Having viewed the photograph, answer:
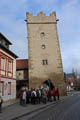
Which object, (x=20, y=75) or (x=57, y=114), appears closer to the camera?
(x=57, y=114)

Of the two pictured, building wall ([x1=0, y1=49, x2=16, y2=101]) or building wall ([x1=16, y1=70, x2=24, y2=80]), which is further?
building wall ([x1=16, y1=70, x2=24, y2=80])

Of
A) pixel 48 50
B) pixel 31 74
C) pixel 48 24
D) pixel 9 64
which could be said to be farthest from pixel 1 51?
pixel 48 24

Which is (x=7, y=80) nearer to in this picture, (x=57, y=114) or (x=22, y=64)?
(x=22, y=64)

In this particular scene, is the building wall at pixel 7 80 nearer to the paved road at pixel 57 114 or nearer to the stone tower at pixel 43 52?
the stone tower at pixel 43 52

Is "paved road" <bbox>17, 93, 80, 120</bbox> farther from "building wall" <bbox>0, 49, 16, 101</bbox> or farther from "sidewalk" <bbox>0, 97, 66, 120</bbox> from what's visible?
"building wall" <bbox>0, 49, 16, 101</bbox>

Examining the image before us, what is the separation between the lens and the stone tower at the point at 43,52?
29750 mm

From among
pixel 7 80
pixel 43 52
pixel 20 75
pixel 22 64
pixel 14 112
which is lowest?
pixel 14 112

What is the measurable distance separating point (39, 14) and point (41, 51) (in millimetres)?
9401

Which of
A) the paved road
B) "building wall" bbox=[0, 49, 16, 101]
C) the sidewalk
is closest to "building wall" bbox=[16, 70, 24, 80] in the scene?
"building wall" bbox=[0, 49, 16, 101]

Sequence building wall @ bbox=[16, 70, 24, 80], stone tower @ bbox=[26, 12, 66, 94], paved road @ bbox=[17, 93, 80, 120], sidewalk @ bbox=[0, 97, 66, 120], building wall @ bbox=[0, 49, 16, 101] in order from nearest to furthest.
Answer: paved road @ bbox=[17, 93, 80, 120]
sidewalk @ bbox=[0, 97, 66, 120]
building wall @ bbox=[0, 49, 16, 101]
stone tower @ bbox=[26, 12, 66, 94]
building wall @ bbox=[16, 70, 24, 80]

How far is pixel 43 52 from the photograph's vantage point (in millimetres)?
31016

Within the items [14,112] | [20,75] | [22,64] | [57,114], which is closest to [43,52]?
[22,64]

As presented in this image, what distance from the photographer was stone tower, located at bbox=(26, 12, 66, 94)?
97.6 ft

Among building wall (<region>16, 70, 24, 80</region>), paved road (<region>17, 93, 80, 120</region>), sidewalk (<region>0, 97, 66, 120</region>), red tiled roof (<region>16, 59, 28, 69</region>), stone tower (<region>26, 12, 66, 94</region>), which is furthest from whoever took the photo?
red tiled roof (<region>16, 59, 28, 69</region>)
